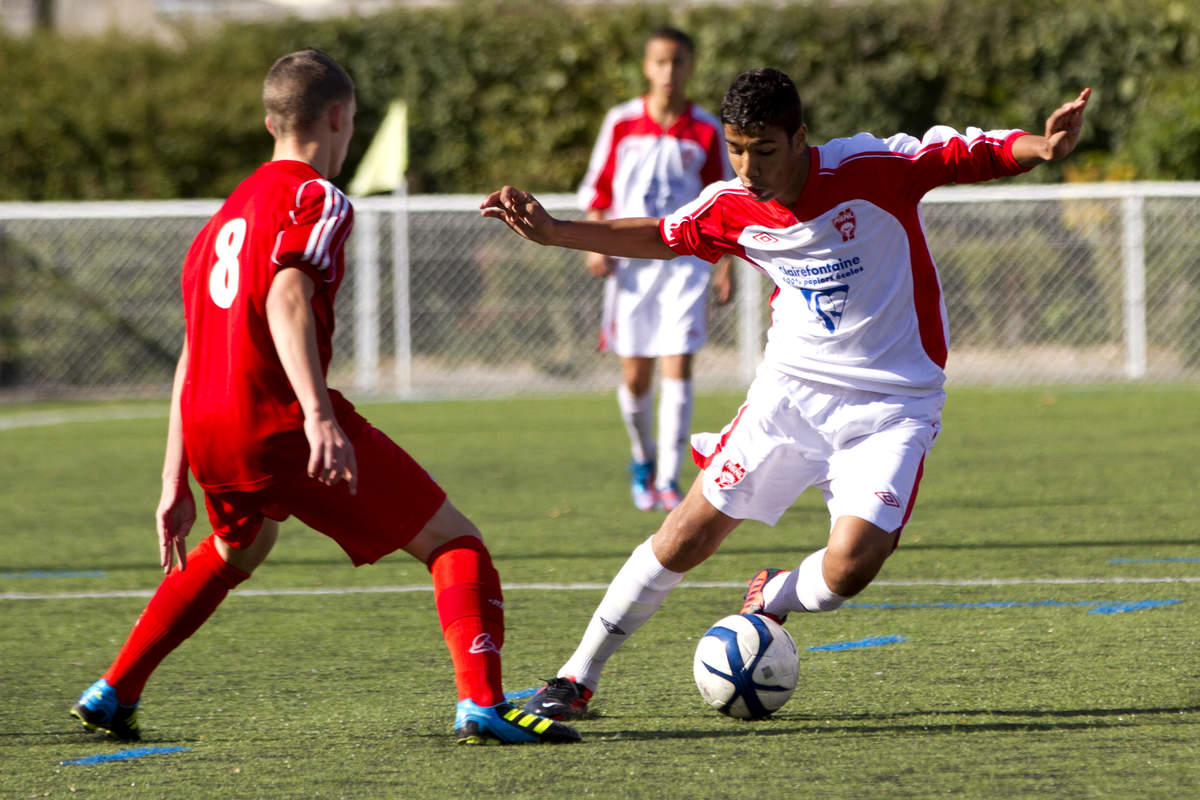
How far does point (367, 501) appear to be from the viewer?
366 cm

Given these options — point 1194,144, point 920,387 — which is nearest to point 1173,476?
point 920,387

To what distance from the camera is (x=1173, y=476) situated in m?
8.59

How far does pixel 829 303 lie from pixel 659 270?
3.88m

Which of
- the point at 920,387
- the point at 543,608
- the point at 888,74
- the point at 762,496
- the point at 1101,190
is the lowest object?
the point at 543,608

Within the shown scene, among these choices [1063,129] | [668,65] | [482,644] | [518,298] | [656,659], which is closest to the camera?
[482,644]

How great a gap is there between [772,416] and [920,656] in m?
0.98

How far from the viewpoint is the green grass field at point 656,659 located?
137 inches

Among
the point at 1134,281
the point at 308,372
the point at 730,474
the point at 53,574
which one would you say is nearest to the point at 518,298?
the point at 1134,281

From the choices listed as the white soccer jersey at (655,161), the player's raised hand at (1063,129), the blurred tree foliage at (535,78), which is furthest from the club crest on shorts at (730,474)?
the blurred tree foliage at (535,78)

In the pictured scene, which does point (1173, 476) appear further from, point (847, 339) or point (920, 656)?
point (847, 339)

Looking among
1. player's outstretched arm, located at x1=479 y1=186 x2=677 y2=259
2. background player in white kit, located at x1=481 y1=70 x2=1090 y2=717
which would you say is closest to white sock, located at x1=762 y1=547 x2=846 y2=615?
background player in white kit, located at x1=481 y1=70 x2=1090 y2=717

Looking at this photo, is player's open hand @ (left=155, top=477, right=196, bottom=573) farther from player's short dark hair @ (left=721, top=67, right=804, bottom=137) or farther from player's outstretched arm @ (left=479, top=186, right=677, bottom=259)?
player's short dark hair @ (left=721, top=67, right=804, bottom=137)

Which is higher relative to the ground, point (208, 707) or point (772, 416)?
point (772, 416)

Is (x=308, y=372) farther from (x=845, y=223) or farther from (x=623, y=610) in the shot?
(x=845, y=223)
